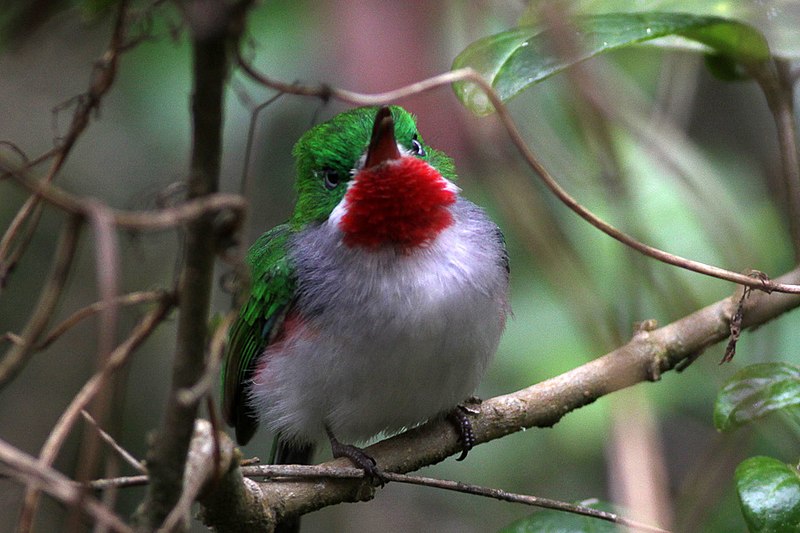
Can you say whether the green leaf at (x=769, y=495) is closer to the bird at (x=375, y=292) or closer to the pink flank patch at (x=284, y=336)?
the bird at (x=375, y=292)

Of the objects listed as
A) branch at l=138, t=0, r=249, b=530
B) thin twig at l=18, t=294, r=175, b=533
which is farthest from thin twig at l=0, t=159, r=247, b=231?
thin twig at l=18, t=294, r=175, b=533

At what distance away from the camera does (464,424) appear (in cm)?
287

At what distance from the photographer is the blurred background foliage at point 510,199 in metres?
2.51

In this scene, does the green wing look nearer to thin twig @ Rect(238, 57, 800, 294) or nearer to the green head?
the green head

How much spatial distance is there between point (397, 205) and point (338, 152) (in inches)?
10.5

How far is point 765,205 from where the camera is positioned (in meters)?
4.08

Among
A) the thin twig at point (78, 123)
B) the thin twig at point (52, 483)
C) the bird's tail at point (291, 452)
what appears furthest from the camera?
the bird's tail at point (291, 452)

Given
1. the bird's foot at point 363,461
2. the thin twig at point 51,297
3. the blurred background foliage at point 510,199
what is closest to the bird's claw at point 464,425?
the bird's foot at point 363,461

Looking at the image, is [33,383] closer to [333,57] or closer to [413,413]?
[333,57]

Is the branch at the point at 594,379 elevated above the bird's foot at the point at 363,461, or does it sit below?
above

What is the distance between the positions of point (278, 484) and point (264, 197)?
118 inches

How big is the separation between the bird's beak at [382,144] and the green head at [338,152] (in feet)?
0.36

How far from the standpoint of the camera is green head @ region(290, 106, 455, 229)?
9.04ft

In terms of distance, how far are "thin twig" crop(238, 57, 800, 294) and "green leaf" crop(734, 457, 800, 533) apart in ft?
1.36
